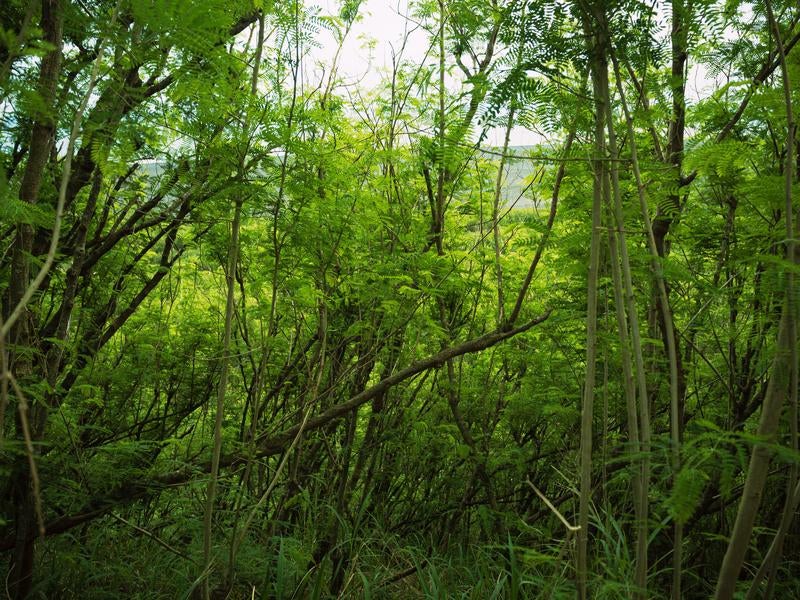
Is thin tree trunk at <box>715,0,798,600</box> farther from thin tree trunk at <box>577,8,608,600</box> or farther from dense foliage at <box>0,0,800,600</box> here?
thin tree trunk at <box>577,8,608,600</box>

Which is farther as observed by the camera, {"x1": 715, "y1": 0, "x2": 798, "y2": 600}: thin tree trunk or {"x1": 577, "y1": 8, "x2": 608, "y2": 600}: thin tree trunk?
{"x1": 577, "y1": 8, "x2": 608, "y2": 600}: thin tree trunk

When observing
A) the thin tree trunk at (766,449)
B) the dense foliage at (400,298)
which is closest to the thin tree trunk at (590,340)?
the dense foliage at (400,298)

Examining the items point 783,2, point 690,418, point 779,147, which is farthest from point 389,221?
point 690,418

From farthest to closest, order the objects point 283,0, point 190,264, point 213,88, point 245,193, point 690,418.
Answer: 1. point 190,264
2. point 690,418
3. point 283,0
4. point 245,193
5. point 213,88

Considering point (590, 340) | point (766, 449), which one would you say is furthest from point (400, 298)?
point (766, 449)

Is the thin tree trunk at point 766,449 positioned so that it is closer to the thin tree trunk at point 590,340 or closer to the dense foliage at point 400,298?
the dense foliage at point 400,298

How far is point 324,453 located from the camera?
4832mm

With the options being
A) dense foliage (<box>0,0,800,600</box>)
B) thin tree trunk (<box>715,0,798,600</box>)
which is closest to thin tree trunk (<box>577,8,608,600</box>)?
dense foliage (<box>0,0,800,600</box>)

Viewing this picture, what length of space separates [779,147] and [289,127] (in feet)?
9.61

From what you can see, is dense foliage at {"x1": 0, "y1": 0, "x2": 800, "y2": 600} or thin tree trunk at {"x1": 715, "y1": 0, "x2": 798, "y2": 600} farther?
dense foliage at {"x1": 0, "y1": 0, "x2": 800, "y2": 600}

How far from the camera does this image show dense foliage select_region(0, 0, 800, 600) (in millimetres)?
1862

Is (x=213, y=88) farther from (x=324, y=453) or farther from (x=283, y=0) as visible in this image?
(x=324, y=453)

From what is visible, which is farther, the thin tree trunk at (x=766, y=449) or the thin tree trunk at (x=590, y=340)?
the thin tree trunk at (x=590, y=340)

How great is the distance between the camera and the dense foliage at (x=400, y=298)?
1862 millimetres
